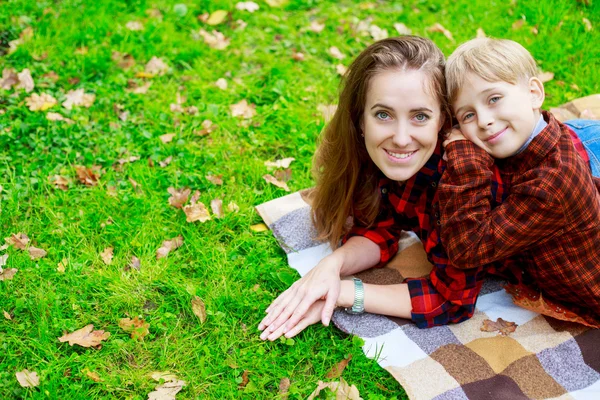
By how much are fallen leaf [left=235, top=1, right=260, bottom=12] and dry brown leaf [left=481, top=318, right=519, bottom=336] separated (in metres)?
3.83

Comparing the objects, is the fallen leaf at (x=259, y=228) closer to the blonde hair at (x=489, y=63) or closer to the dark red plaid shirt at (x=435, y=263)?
the dark red plaid shirt at (x=435, y=263)

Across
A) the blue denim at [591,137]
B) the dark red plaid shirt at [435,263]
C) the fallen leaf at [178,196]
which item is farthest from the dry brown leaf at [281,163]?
the blue denim at [591,137]

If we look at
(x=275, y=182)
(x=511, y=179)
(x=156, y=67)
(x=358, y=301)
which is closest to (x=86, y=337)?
(x=358, y=301)

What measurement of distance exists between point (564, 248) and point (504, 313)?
0.57 m

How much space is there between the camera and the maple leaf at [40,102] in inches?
179

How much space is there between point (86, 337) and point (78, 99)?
2.23 metres

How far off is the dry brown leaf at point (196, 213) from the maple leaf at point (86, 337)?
0.92 m

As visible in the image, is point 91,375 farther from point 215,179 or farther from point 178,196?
point 215,179

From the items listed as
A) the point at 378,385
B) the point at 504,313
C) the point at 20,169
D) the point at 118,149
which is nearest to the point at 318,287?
the point at 378,385

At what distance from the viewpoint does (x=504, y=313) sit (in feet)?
10.9

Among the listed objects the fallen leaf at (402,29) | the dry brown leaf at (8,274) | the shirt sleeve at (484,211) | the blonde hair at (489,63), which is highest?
the blonde hair at (489,63)

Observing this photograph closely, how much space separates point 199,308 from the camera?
3.30 m

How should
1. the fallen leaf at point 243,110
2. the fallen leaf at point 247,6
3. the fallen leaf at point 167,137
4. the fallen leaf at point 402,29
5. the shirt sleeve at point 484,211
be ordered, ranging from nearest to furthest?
the shirt sleeve at point 484,211, the fallen leaf at point 167,137, the fallen leaf at point 243,110, the fallen leaf at point 402,29, the fallen leaf at point 247,6

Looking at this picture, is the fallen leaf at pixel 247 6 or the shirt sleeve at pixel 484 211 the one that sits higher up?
the shirt sleeve at pixel 484 211
